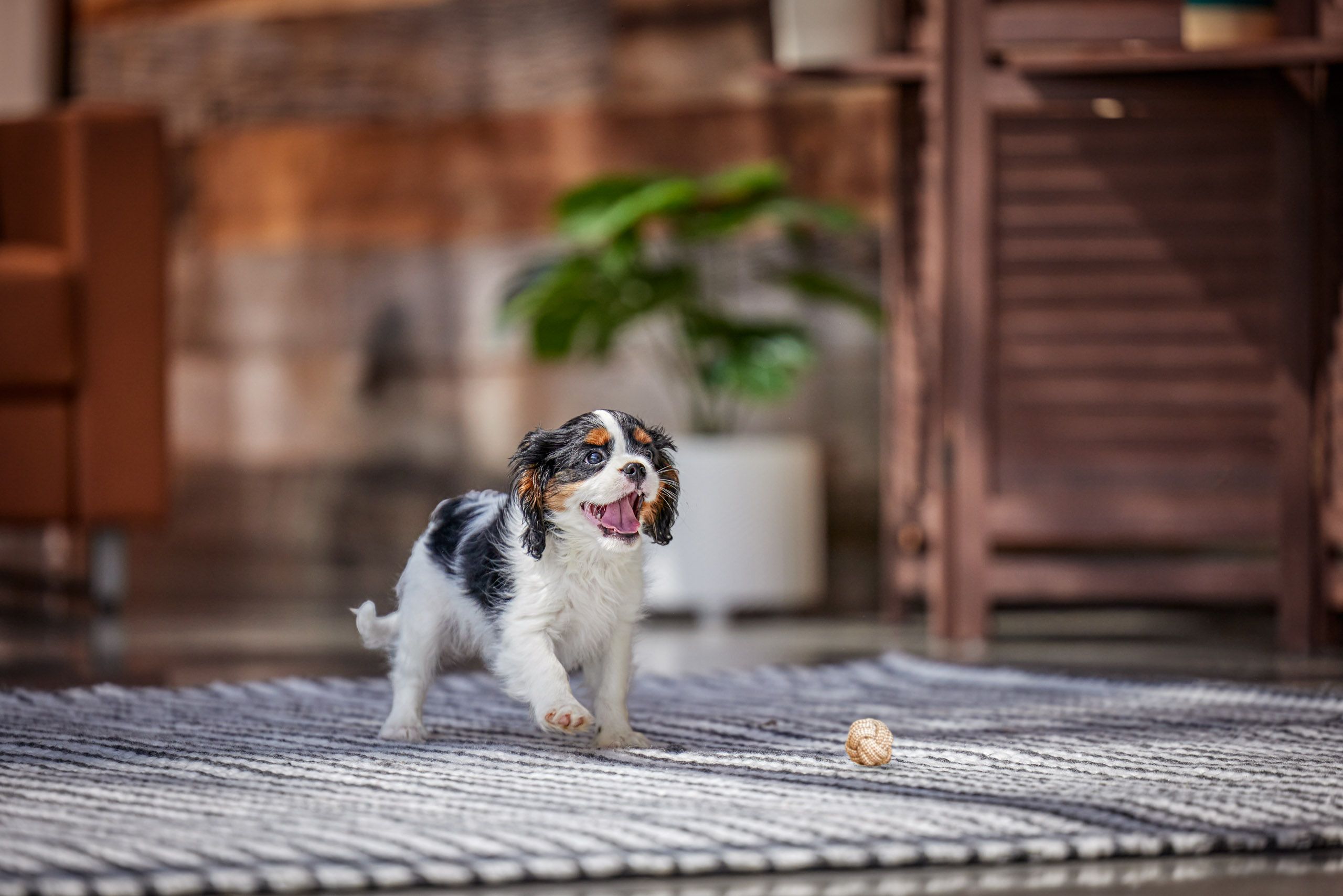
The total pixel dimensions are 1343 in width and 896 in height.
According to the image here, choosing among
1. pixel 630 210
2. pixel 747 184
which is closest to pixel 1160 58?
pixel 747 184

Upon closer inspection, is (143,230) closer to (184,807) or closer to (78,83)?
(78,83)

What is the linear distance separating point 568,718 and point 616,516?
0.71 ft

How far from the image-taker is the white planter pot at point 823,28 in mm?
3211

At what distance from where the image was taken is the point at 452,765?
A: 1.55 metres

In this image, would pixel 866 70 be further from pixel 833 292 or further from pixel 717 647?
pixel 717 647

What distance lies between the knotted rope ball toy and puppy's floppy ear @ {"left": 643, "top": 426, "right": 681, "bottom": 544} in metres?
0.29

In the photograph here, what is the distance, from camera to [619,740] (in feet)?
5.58

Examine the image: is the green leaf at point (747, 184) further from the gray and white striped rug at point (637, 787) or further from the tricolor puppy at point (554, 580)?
the tricolor puppy at point (554, 580)

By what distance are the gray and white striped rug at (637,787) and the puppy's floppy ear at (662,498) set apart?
0.72 feet

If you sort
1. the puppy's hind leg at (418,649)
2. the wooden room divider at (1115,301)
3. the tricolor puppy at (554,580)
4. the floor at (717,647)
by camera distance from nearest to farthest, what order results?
the floor at (717,647) → the tricolor puppy at (554,580) → the puppy's hind leg at (418,649) → the wooden room divider at (1115,301)

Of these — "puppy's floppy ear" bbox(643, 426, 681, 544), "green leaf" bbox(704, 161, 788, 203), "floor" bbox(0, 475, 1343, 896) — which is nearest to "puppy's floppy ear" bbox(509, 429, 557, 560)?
"puppy's floppy ear" bbox(643, 426, 681, 544)

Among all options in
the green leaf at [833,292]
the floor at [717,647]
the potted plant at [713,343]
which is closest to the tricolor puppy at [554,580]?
the floor at [717,647]

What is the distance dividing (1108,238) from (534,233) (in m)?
1.84

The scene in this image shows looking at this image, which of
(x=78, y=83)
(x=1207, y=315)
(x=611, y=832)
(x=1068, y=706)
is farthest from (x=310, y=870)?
(x=78, y=83)
